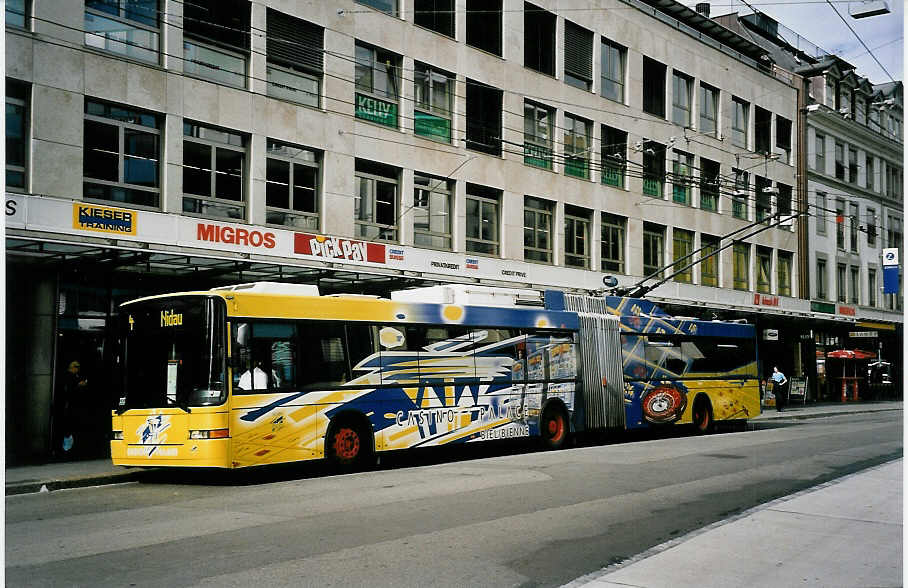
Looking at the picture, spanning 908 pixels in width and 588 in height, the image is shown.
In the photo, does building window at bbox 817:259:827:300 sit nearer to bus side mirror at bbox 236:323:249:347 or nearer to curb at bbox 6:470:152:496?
bus side mirror at bbox 236:323:249:347

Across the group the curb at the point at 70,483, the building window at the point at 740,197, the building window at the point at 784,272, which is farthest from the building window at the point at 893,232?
the curb at the point at 70,483

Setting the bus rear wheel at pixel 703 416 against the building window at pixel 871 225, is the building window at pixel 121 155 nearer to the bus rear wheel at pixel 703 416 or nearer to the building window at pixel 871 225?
the bus rear wheel at pixel 703 416

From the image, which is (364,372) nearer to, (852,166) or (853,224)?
(853,224)

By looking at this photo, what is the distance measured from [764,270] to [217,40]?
98.7 ft

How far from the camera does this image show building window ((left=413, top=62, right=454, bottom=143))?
26.5 m

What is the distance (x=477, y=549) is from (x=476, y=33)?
22.4m

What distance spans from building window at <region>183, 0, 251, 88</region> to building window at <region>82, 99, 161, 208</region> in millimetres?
1739

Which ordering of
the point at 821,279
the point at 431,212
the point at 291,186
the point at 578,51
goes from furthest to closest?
the point at 821,279 → the point at 578,51 → the point at 431,212 → the point at 291,186

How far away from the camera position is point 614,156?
33938 millimetres

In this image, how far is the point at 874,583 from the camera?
723cm

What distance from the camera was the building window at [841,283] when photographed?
49.2 m

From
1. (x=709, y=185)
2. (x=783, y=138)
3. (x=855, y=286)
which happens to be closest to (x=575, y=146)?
(x=709, y=185)

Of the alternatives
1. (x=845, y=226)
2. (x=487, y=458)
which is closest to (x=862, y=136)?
(x=845, y=226)

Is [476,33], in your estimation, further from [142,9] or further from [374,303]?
[374,303]
